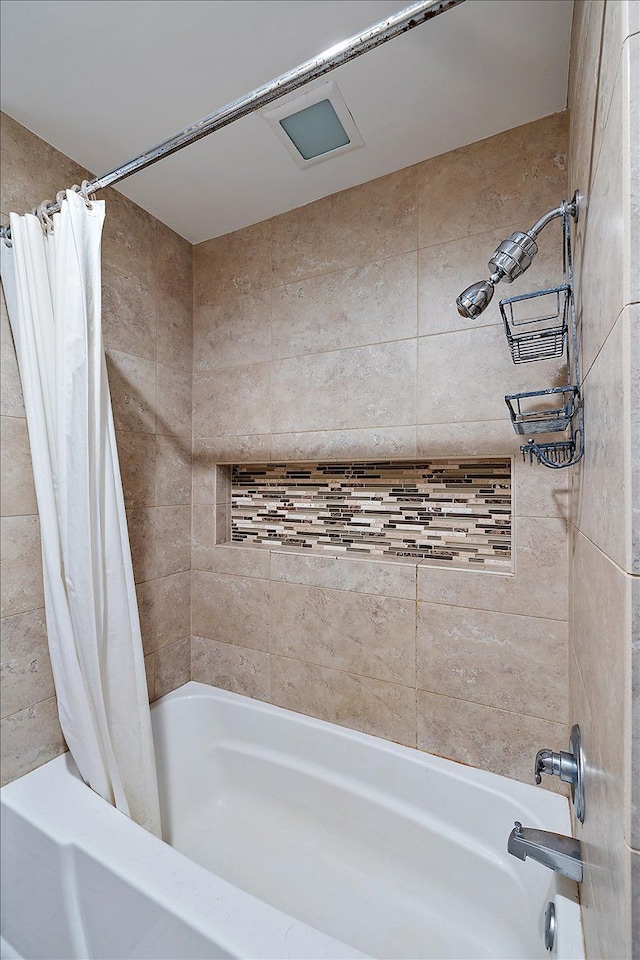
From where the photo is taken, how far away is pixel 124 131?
1386mm

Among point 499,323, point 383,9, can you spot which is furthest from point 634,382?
point 383,9

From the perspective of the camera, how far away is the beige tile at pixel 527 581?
50.1 inches

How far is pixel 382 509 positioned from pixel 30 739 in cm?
132

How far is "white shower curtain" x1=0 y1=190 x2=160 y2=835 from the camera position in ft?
3.87

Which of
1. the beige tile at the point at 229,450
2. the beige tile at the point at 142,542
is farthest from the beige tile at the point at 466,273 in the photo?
the beige tile at the point at 142,542

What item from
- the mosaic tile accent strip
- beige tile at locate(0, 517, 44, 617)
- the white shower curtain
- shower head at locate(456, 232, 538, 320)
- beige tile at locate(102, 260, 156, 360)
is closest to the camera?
shower head at locate(456, 232, 538, 320)

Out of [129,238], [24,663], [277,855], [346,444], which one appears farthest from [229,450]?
[277,855]

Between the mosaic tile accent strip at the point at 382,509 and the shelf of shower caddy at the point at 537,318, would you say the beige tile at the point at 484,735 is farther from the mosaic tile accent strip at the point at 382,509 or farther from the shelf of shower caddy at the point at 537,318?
the shelf of shower caddy at the point at 537,318

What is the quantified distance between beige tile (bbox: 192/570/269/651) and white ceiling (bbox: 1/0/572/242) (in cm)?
151

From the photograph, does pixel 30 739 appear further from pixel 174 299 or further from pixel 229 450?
pixel 174 299

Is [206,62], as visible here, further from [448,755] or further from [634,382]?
[448,755]

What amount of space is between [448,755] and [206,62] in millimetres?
2104

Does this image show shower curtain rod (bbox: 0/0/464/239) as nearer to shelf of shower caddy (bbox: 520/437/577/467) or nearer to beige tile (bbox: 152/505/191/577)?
shelf of shower caddy (bbox: 520/437/577/467)

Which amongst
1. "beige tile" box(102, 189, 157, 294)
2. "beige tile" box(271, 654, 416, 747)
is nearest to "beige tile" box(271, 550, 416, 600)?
"beige tile" box(271, 654, 416, 747)
